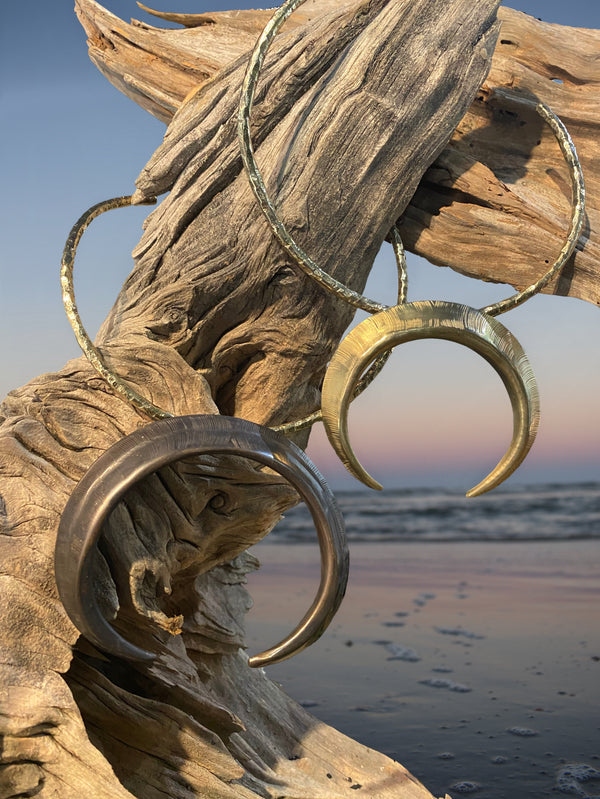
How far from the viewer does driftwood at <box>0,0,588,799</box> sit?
4.37 feet

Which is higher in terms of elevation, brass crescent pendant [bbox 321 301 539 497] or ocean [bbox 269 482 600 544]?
ocean [bbox 269 482 600 544]

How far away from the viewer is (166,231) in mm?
1660

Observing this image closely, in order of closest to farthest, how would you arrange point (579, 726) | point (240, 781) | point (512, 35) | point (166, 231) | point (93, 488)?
point (93, 488) < point (240, 781) < point (166, 231) < point (512, 35) < point (579, 726)

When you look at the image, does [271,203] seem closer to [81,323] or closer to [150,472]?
[81,323]

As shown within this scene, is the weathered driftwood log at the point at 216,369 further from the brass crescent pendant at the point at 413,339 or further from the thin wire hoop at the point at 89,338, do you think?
the brass crescent pendant at the point at 413,339

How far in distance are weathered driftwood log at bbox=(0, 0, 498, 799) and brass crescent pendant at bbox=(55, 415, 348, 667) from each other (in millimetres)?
71

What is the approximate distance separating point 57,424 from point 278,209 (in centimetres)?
63

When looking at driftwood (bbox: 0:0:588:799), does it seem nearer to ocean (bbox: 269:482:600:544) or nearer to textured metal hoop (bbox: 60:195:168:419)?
textured metal hoop (bbox: 60:195:168:419)

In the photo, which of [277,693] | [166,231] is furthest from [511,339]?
[277,693]

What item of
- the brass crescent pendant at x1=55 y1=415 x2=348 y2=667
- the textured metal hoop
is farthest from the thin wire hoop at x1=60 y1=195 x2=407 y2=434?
the brass crescent pendant at x1=55 y1=415 x2=348 y2=667

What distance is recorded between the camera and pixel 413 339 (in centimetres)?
136

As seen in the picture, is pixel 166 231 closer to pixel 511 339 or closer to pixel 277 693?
pixel 511 339

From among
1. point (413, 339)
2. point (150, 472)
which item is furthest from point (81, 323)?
point (413, 339)

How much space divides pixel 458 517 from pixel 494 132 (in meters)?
6.21
